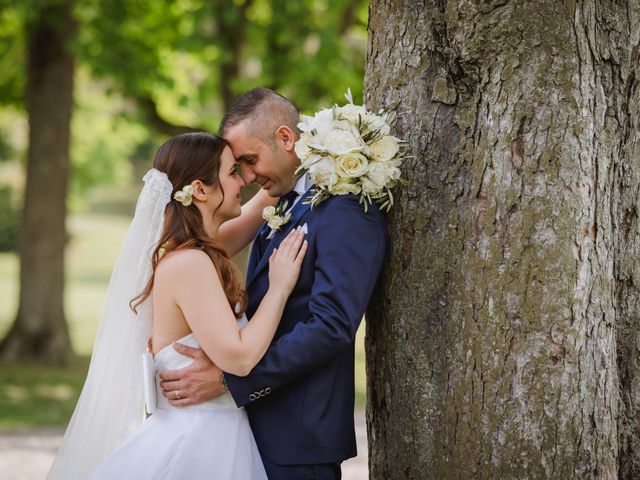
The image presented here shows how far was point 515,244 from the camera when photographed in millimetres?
3486

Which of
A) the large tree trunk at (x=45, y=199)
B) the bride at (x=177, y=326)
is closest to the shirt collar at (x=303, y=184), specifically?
the bride at (x=177, y=326)

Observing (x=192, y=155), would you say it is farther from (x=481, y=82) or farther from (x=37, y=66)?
(x=37, y=66)

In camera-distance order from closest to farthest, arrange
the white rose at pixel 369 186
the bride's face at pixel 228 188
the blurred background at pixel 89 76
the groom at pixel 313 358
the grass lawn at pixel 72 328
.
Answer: the groom at pixel 313 358
the white rose at pixel 369 186
the bride's face at pixel 228 188
the grass lawn at pixel 72 328
the blurred background at pixel 89 76

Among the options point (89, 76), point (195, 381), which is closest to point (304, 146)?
point (195, 381)

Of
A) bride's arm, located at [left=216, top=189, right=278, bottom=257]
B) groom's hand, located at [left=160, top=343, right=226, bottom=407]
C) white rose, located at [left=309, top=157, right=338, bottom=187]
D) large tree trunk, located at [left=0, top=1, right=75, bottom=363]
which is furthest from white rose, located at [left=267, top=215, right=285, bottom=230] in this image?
large tree trunk, located at [left=0, top=1, right=75, bottom=363]

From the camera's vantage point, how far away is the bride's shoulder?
373cm

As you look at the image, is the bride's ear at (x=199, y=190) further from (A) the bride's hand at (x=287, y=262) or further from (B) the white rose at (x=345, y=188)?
(B) the white rose at (x=345, y=188)

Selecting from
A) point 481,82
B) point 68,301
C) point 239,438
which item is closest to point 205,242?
point 239,438

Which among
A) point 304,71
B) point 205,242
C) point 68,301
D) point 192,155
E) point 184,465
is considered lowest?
point 68,301

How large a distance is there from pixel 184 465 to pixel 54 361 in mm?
11631

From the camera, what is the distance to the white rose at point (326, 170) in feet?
12.1

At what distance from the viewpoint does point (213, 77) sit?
613 inches

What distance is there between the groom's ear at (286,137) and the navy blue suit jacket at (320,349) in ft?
1.58

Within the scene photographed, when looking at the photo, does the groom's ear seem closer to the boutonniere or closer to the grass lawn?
the boutonniere
